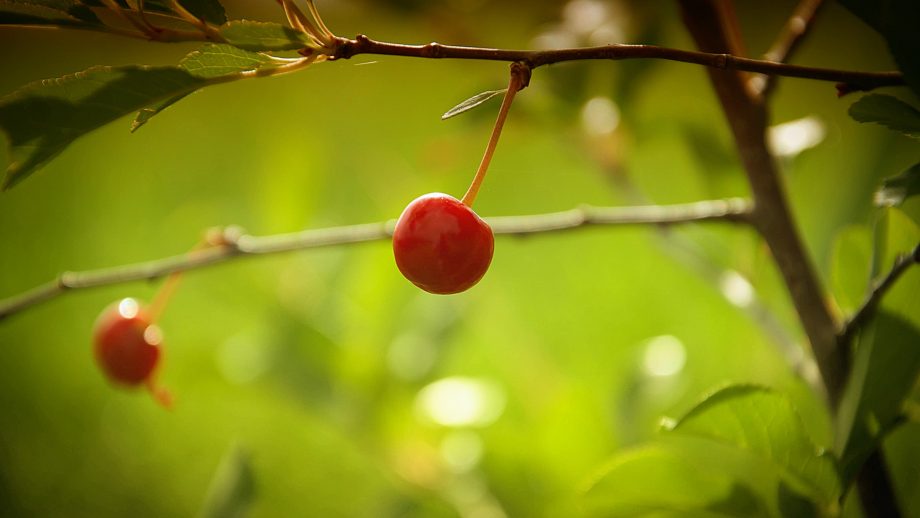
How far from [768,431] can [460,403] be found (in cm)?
42

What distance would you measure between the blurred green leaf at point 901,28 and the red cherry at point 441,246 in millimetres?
190

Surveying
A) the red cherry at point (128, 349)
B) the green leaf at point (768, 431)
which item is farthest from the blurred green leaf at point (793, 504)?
the red cherry at point (128, 349)

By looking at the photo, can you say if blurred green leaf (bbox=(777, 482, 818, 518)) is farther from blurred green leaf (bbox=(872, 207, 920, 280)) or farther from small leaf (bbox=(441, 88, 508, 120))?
small leaf (bbox=(441, 88, 508, 120))

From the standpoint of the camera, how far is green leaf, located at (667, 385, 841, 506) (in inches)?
14.3

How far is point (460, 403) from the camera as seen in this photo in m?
0.76

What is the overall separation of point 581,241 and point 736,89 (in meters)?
1.22

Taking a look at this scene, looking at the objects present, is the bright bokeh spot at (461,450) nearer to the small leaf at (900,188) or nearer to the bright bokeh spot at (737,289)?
the bright bokeh spot at (737,289)

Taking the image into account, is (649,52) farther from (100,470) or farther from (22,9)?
(100,470)

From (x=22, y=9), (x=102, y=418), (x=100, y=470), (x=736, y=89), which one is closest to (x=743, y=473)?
(x=736, y=89)

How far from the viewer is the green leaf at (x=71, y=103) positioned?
0.29m

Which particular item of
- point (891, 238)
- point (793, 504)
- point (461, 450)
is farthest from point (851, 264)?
point (461, 450)

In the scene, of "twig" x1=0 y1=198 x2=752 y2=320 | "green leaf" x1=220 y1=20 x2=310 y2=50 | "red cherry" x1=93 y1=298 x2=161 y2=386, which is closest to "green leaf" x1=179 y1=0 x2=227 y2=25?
"green leaf" x1=220 y1=20 x2=310 y2=50

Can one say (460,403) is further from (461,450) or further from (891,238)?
(891,238)

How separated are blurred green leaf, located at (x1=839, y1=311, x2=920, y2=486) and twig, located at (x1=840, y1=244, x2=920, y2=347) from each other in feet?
0.05
